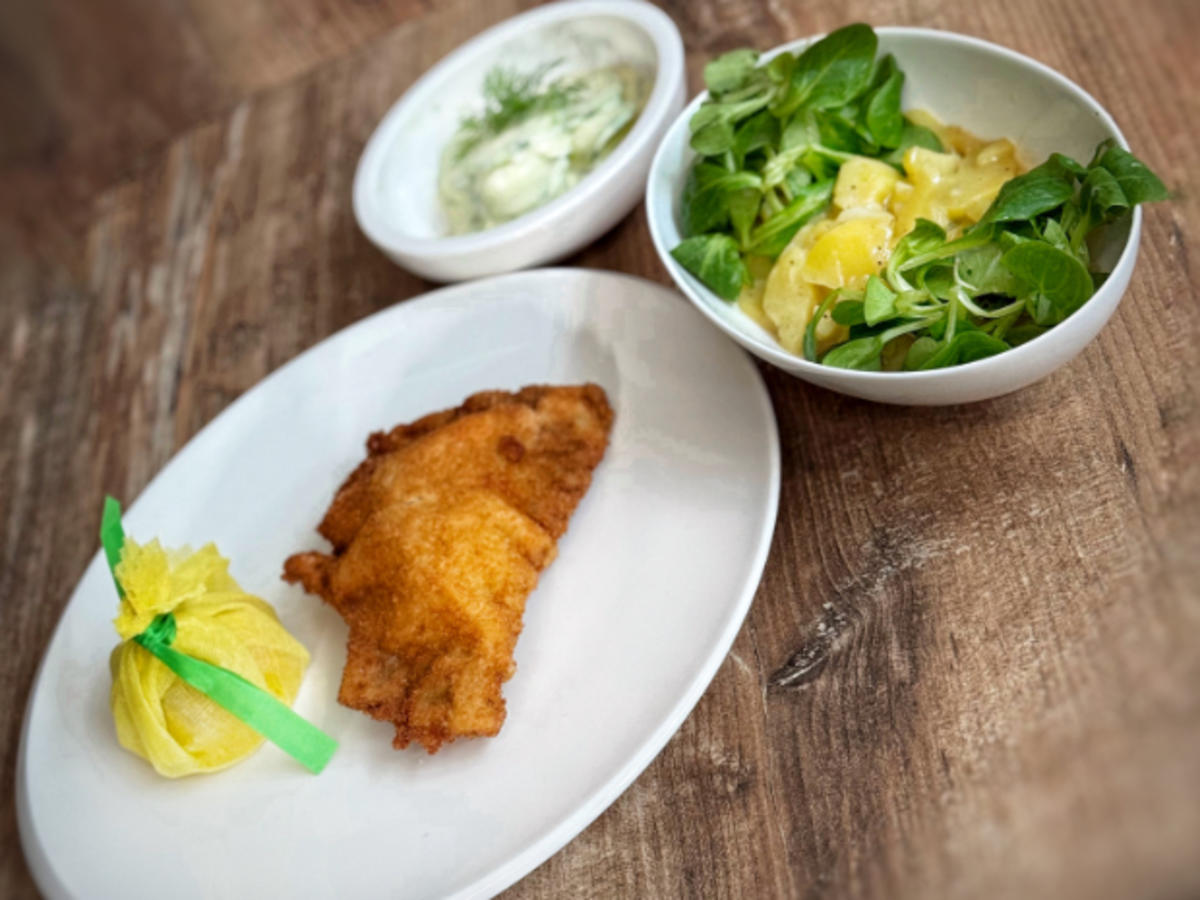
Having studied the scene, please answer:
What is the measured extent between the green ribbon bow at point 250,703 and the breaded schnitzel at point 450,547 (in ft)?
0.28

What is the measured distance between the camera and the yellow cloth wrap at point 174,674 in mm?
1614

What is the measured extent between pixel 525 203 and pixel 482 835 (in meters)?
1.21

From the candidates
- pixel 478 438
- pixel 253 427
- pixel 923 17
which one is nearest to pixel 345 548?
pixel 478 438

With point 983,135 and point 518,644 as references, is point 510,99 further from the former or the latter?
point 518,644

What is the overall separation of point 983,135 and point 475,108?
1193 mm

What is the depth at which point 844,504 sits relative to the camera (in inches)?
62.0

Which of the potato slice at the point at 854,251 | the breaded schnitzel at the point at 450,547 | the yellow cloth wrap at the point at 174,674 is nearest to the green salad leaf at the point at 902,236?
the potato slice at the point at 854,251

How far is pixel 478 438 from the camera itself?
5.84ft

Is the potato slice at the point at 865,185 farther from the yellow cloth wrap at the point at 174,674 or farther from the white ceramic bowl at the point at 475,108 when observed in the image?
the yellow cloth wrap at the point at 174,674

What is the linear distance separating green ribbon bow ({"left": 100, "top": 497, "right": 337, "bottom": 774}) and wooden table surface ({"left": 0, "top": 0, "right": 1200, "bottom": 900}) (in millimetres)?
319

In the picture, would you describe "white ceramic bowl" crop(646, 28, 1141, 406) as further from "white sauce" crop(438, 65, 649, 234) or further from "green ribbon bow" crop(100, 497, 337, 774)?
"green ribbon bow" crop(100, 497, 337, 774)

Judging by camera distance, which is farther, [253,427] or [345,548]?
[253,427]

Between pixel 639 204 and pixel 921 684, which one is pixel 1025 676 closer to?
pixel 921 684

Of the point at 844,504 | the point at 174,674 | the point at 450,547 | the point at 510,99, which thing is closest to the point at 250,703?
the point at 174,674
